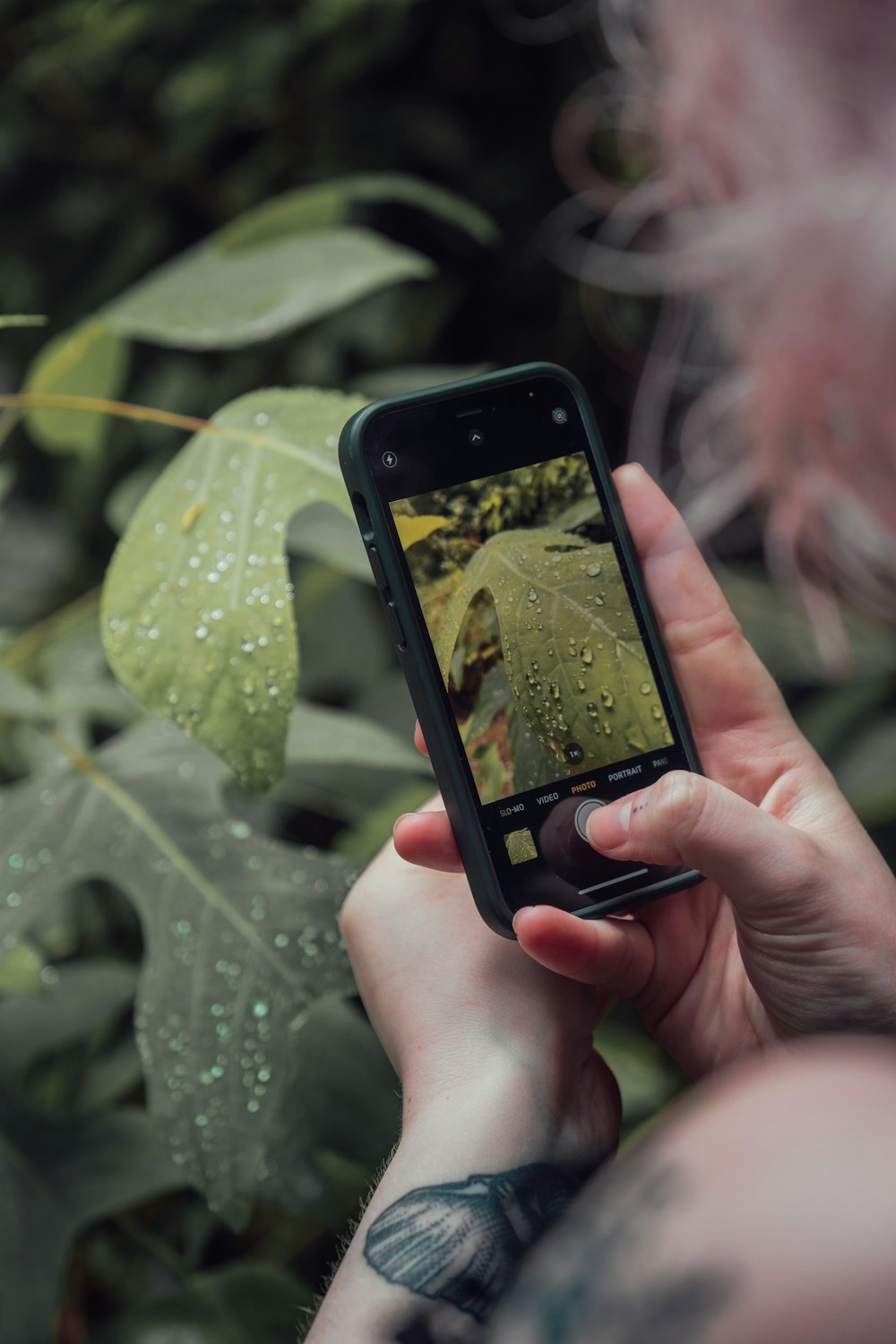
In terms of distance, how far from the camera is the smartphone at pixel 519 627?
0.42 meters

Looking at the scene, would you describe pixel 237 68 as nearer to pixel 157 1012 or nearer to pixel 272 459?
pixel 272 459

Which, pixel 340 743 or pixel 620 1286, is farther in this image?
pixel 340 743

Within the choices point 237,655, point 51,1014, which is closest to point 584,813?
point 237,655

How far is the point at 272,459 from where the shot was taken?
45cm

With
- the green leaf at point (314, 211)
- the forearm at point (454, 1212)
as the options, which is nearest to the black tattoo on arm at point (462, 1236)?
the forearm at point (454, 1212)

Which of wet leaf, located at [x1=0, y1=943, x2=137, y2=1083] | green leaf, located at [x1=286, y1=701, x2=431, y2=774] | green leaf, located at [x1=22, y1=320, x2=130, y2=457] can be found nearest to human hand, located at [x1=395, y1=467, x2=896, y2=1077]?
green leaf, located at [x1=286, y1=701, x2=431, y2=774]

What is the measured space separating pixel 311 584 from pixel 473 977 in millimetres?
418

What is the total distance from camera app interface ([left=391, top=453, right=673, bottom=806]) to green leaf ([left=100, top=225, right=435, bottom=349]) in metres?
0.16

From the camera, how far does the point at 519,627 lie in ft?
1.42

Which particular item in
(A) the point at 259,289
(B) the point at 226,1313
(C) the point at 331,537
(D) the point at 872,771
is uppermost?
(A) the point at 259,289

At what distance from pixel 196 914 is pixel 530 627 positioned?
0.20m

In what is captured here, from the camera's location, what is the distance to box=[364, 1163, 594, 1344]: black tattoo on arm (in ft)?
1.08

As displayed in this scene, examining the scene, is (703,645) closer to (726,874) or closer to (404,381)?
(726,874)

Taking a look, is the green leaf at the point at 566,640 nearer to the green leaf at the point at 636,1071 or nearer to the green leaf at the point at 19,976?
the green leaf at the point at 636,1071
